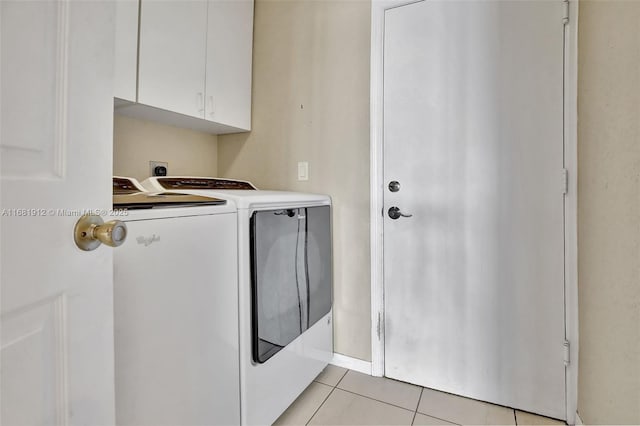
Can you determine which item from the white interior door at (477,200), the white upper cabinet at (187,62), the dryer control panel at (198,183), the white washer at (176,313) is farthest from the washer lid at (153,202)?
the white interior door at (477,200)

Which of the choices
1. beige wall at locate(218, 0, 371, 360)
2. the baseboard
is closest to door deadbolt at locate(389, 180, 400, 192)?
beige wall at locate(218, 0, 371, 360)

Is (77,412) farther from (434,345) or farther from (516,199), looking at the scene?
(516,199)

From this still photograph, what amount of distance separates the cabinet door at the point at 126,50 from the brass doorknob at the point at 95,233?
1077mm

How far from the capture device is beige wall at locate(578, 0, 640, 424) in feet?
3.08

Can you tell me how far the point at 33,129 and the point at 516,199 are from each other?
1660 millimetres

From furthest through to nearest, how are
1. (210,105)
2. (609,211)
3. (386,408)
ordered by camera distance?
(210,105)
(386,408)
(609,211)

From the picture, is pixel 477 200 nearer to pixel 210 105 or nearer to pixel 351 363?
pixel 351 363

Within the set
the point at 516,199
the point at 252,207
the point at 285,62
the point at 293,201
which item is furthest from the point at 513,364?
the point at 285,62

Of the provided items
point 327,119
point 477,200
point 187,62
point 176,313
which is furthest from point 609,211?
point 187,62

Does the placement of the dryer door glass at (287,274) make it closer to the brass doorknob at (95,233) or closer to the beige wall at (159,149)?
the brass doorknob at (95,233)

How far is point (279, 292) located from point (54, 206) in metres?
0.96

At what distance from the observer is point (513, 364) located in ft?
4.83

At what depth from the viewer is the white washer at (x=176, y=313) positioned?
79cm

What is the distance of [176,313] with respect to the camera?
3.00 ft
